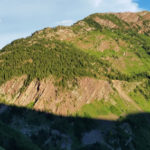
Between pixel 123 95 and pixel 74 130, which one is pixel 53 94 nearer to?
pixel 74 130

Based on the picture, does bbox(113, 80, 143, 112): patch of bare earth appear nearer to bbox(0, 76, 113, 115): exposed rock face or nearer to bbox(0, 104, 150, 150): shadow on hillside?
bbox(0, 76, 113, 115): exposed rock face

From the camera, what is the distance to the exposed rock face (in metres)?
104

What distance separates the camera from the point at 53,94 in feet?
360

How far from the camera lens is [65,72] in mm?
119312

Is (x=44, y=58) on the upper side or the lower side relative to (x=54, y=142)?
upper

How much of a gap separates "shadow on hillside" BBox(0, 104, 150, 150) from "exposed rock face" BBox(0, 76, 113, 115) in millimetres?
5700

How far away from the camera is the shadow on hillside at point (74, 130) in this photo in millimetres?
85688

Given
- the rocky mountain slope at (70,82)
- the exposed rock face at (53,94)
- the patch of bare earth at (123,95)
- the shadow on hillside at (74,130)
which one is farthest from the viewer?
the patch of bare earth at (123,95)

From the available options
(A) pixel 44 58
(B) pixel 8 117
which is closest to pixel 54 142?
(B) pixel 8 117

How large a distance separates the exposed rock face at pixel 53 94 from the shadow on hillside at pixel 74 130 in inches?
224

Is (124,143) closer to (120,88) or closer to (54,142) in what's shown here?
(54,142)

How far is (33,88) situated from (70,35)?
87.9m

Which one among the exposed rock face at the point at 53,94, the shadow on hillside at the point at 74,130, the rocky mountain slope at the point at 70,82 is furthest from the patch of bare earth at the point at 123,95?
the shadow on hillside at the point at 74,130

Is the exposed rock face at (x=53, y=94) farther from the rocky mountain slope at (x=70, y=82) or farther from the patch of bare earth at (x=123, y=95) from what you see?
the patch of bare earth at (x=123, y=95)
